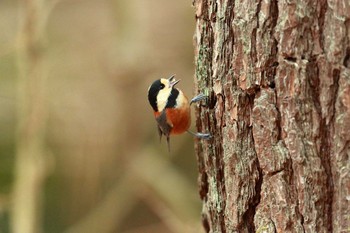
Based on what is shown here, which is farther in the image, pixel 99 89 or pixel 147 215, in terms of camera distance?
pixel 147 215

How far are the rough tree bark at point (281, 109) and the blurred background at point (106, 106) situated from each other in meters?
2.18

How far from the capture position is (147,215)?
5.00m

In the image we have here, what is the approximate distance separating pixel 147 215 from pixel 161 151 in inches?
31.3

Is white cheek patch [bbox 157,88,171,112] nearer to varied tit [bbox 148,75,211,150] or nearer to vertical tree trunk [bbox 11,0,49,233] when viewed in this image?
varied tit [bbox 148,75,211,150]

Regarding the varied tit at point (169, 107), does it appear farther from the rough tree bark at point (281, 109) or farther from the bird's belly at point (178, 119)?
the rough tree bark at point (281, 109)

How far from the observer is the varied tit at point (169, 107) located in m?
1.92

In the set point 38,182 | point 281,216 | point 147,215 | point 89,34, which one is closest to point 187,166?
point 147,215

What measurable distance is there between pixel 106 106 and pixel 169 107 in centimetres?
244

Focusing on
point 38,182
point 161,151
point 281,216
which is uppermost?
point 281,216

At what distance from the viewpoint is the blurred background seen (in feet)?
12.6

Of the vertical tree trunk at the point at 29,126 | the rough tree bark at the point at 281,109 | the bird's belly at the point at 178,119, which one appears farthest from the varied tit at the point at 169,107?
the vertical tree trunk at the point at 29,126

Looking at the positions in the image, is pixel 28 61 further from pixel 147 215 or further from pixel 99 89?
pixel 147 215

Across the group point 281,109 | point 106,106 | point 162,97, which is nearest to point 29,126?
point 106,106

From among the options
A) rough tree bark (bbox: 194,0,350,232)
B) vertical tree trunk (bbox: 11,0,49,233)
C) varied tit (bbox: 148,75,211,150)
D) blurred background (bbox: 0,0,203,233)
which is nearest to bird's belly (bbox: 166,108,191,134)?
varied tit (bbox: 148,75,211,150)
